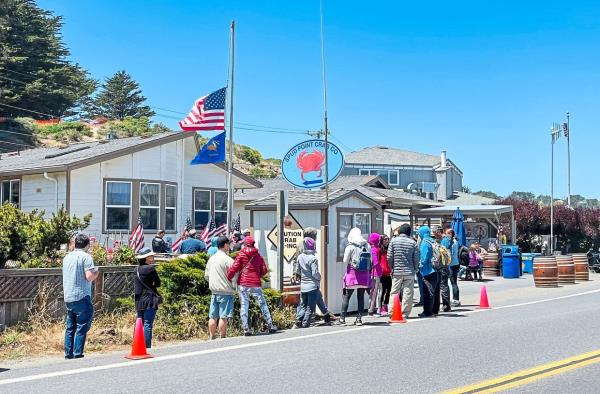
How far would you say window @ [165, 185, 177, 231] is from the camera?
22834 mm

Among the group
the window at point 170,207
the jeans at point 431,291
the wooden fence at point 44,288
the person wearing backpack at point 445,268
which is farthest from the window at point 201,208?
the jeans at point 431,291

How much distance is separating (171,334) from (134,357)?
2.09 m

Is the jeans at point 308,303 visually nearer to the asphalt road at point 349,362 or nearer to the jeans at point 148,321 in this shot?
the asphalt road at point 349,362

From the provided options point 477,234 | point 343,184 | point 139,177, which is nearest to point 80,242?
point 139,177

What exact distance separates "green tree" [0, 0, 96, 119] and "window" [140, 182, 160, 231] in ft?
118

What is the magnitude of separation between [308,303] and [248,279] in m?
1.46

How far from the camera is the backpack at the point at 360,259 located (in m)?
12.6

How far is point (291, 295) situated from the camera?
1302 cm

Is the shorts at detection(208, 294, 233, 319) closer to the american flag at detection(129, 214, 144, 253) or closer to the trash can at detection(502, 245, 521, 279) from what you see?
the american flag at detection(129, 214, 144, 253)

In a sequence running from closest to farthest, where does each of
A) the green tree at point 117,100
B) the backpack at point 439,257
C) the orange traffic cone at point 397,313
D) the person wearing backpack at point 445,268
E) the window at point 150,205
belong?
the orange traffic cone at point 397,313 → the backpack at point 439,257 → the person wearing backpack at point 445,268 → the window at point 150,205 → the green tree at point 117,100

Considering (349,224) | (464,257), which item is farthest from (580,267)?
(349,224)

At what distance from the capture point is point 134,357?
912 centimetres

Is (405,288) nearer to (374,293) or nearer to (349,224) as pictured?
(374,293)

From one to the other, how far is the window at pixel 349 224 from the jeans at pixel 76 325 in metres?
6.06
